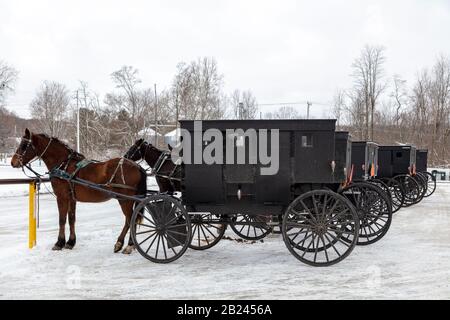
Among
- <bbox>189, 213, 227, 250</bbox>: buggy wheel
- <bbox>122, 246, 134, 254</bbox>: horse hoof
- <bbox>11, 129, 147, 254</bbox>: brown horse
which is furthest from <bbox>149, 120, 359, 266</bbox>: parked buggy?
<bbox>11, 129, 147, 254</bbox>: brown horse

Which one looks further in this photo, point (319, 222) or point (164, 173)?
point (164, 173)

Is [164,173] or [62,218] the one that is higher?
[164,173]

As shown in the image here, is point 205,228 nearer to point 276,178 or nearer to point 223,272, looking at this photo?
point 223,272

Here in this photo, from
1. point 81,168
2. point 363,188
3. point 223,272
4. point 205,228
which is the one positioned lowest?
point 223,272

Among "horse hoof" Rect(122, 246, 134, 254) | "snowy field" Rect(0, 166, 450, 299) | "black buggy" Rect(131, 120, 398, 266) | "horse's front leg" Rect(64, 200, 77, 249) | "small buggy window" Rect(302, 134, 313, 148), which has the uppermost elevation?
"small buggy window" Rect(302, 134, 313, 148)

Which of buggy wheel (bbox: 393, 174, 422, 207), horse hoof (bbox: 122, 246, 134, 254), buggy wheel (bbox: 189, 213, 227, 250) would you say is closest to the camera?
buggy wheel (bbox: 189, 213, 227, 250)

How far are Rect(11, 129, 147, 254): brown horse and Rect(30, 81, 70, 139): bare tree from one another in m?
49.4

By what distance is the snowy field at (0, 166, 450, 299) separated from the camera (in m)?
5.49

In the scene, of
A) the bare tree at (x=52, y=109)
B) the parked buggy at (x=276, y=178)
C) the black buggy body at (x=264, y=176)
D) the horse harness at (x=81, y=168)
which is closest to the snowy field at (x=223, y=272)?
the parked buggy at (x=276, y=178)

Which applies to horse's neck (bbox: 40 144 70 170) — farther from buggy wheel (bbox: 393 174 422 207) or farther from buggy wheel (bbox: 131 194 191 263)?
buggy wheel (bbox: 393 174 422 207)

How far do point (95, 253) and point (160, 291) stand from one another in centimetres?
248

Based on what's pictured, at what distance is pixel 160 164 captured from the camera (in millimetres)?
8938

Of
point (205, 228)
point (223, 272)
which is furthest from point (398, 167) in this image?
point (223, 272)

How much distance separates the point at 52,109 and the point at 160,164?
2132 inches
